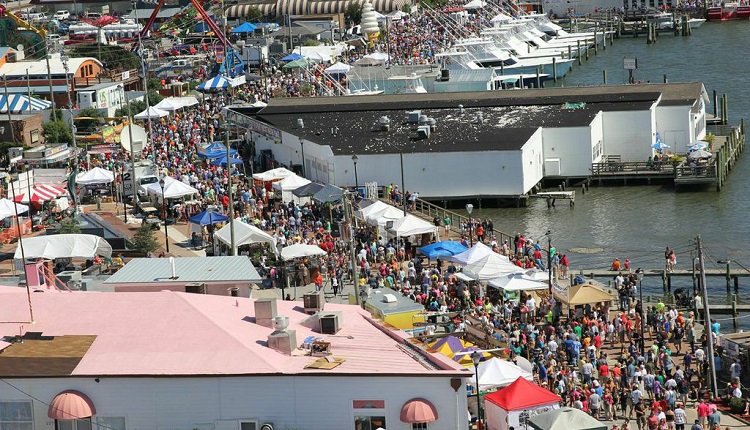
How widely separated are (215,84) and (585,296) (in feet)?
163

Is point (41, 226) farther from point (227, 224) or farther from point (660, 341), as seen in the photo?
point (660, 341)

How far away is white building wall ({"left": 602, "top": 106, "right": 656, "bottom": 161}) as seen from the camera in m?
70.1

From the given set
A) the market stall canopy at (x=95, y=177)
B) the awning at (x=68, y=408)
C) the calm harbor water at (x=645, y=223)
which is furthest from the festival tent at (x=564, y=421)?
the market stall canopy at (x=95, y=177)

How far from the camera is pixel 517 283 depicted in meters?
44.8

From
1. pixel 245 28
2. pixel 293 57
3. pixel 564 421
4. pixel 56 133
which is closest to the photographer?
pixel 564 421

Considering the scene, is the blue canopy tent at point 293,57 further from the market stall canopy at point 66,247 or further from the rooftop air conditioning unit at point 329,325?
the rooftop air conditioning unit at point 329,325

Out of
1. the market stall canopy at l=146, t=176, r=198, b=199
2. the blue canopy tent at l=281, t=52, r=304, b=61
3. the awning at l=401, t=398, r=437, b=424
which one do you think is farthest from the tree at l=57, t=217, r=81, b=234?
the blue canopy tent at l=281, t=52, r=304, b=61

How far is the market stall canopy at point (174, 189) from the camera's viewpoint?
57463mm

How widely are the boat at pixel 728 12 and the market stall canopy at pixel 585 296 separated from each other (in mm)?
95293

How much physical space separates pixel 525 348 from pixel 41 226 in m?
22.7

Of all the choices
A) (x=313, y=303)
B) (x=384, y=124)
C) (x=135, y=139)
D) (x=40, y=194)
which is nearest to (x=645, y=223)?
(x=384, y=124)

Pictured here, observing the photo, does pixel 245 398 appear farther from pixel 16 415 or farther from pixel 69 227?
pixel 69 227

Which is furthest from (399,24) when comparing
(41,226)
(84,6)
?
(41,226)

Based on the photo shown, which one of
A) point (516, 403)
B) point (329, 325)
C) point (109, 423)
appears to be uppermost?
point (329, 325)
